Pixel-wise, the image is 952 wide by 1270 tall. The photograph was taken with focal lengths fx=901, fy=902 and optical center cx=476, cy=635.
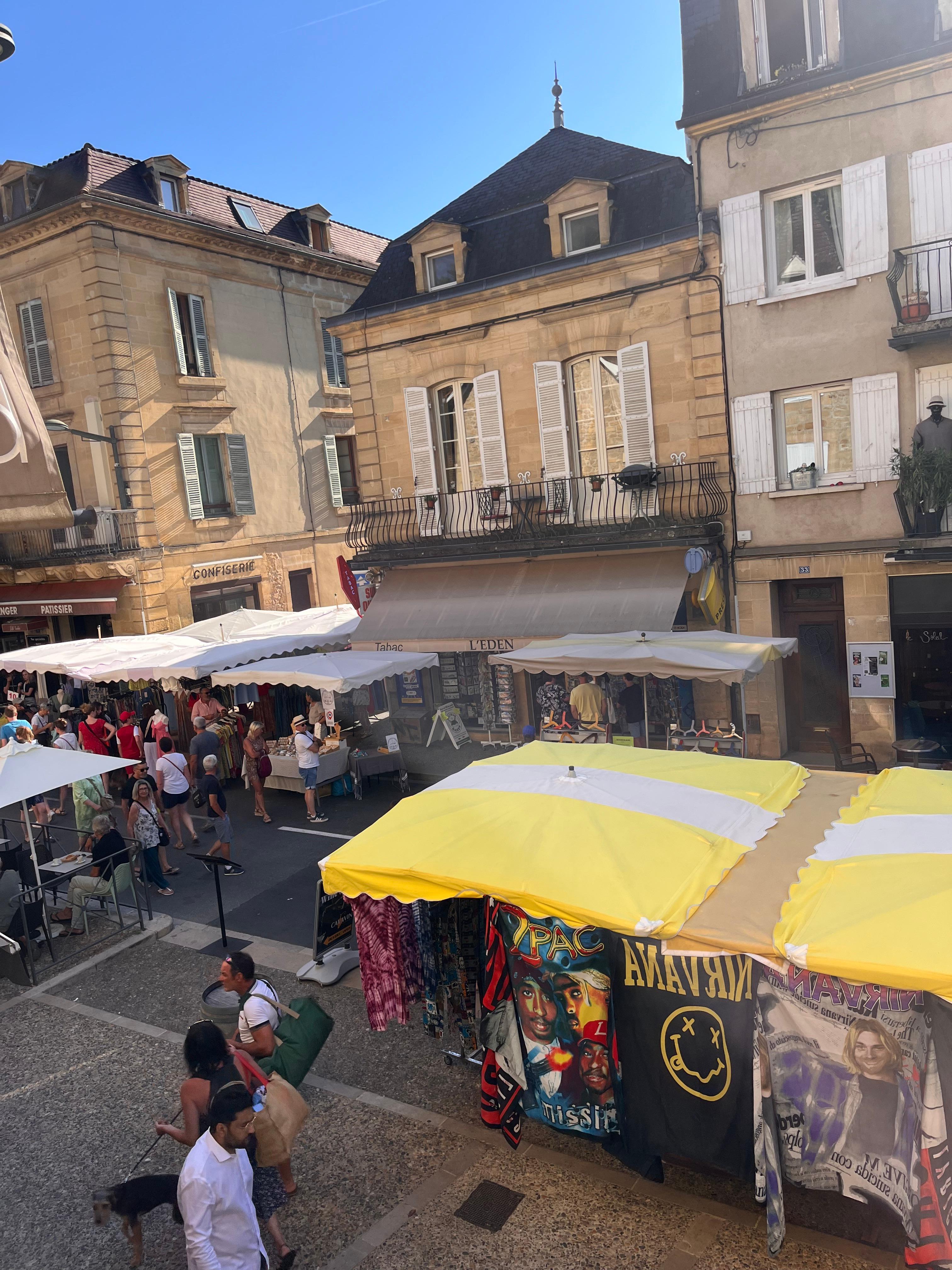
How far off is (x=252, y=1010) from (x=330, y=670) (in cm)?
865

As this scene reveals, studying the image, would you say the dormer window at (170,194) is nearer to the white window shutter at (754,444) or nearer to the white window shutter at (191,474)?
the white window shutter at (191,474)

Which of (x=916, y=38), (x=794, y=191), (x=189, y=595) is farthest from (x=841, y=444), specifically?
(x=189, y=595)

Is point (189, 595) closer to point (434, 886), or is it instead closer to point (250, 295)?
point (250, 295)

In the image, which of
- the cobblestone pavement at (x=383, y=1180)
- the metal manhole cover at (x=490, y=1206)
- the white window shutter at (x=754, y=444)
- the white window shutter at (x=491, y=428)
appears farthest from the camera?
the white window shutter at (x=491, y=428)

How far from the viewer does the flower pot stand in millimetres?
12805

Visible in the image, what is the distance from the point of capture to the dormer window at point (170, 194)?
22.7 m

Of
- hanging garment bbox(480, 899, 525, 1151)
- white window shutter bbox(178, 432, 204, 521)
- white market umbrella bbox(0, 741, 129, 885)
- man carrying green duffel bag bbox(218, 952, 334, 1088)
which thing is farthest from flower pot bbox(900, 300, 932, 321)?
white window shutter bbox(178, 432, 204, 521)

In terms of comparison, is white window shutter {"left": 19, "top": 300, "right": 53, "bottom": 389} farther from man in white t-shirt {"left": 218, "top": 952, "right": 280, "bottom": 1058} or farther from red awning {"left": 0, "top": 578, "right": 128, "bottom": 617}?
man in white t-shirt {"left": 218, "top": 952, "right": 280, "bottom": 1058}

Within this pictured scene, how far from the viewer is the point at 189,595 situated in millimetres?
23016

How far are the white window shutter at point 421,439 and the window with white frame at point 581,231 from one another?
155 inches

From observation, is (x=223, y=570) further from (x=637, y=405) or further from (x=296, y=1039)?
(x=296, y=1039)

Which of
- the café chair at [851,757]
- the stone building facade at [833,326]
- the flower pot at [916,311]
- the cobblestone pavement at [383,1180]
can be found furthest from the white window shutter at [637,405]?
the cobblestone pavement at [383,1180]

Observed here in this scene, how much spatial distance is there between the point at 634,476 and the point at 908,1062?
1212 cm

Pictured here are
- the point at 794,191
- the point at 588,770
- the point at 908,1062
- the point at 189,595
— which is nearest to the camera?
the point at 908,1062
